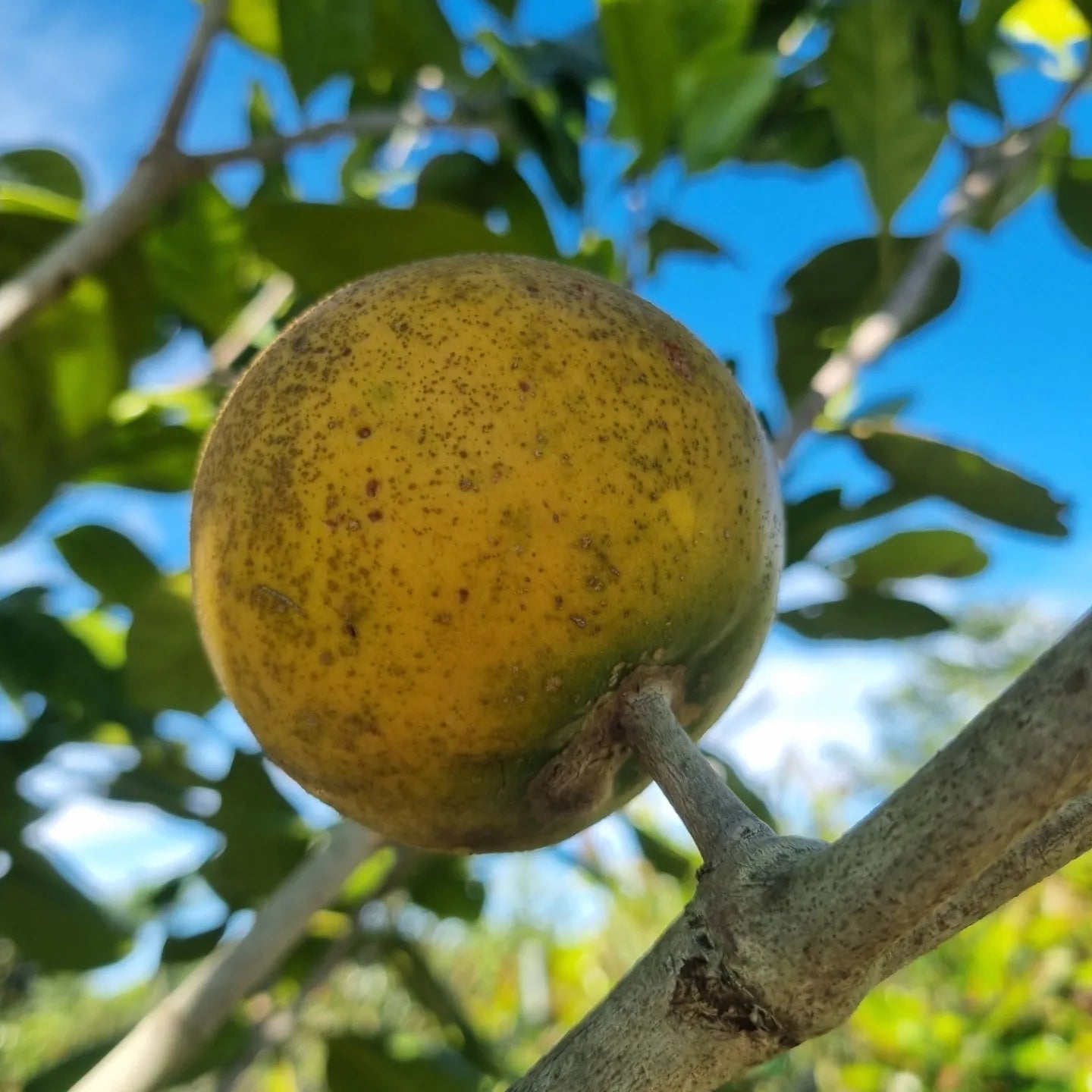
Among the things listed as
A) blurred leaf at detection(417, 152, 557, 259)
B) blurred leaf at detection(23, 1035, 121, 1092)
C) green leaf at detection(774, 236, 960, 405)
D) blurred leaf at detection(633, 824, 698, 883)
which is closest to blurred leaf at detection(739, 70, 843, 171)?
green leaf at detection(774, 236, 960, 405)

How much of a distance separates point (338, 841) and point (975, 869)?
0.87 metres

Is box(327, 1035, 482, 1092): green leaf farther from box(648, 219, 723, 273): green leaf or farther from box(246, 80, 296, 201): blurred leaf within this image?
box(246, 80, 296, 201): blurred leaf

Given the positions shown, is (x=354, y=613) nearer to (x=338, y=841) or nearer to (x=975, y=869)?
(x=975, y=869)

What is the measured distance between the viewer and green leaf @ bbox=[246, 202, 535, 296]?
3.34 feet

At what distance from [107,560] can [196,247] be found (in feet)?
1.67

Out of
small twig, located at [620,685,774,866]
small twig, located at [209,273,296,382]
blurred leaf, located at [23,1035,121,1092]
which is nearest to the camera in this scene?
small twig, located at [620,685,774,866]

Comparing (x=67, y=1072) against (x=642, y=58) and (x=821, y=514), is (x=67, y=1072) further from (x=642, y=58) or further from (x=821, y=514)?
(x=642, y=58)

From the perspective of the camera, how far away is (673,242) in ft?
5.36

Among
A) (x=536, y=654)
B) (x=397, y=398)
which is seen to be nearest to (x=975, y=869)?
(x=536, y=654)

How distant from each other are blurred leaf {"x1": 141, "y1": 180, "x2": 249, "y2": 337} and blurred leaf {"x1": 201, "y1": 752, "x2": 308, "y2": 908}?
75 centimetres

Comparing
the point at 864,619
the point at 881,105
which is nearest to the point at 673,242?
the point at 881,105

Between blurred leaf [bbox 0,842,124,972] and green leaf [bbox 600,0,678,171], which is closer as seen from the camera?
green leaf [bbox 600,0,678,171]

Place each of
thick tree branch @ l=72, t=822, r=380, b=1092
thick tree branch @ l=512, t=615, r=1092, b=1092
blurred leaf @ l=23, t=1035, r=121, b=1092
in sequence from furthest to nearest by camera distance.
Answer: blurred leaf @ l=23, t=1035, r=121, b=1092, thick tree branch @ l=72, t=822, r=380, b=1092, thick tree branch @ l=512, t=615, r=1092, b=1092

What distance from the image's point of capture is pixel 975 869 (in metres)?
0.34
